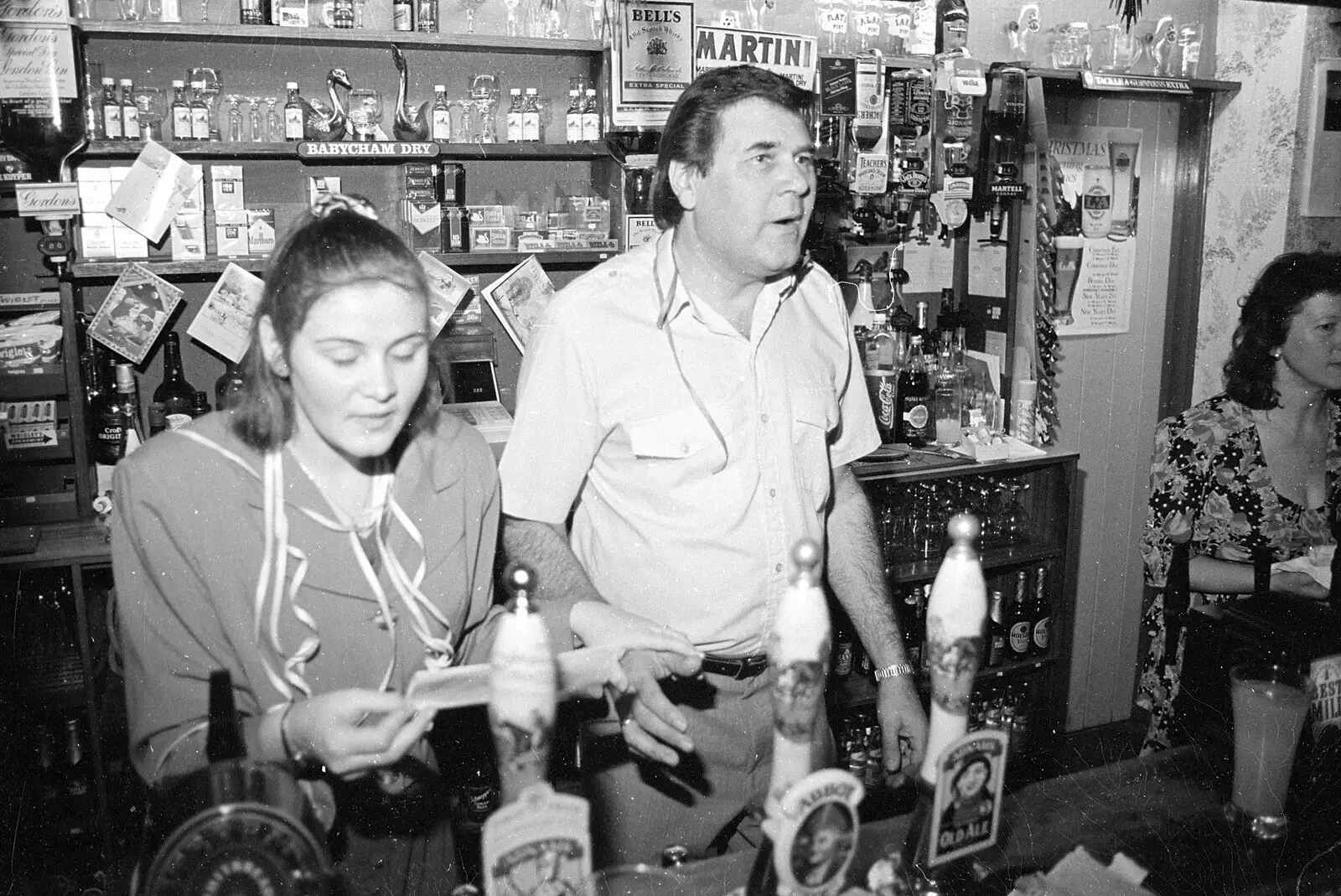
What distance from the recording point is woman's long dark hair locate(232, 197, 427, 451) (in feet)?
3.26

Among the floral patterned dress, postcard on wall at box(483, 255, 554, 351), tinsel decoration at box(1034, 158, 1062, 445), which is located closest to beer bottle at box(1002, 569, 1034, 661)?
tinsel decoration at box(1034, 158, 1062, 445)

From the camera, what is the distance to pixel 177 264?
2.45 m

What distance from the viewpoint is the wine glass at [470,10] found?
278 centimetres

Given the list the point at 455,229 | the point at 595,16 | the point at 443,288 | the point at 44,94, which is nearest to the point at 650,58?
the point at 595,16

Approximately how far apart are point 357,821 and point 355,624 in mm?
221

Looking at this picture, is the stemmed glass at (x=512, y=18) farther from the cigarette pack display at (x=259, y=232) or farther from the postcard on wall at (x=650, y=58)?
the cigarette pack display at (x=259, y=232)

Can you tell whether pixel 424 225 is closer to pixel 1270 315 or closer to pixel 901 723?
pixel 901 723

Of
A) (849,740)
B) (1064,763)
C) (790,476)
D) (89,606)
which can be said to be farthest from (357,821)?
(1064,763)

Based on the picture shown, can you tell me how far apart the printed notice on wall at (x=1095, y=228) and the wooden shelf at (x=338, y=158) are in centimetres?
167

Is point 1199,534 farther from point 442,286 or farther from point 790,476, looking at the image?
point 442,286

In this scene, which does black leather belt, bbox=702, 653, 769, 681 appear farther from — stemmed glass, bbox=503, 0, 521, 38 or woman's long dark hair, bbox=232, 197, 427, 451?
stemmed glass, bbox=503, 0, 521, 38

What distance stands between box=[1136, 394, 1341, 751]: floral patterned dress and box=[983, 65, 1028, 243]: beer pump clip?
3.59 feet

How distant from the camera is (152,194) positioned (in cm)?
252

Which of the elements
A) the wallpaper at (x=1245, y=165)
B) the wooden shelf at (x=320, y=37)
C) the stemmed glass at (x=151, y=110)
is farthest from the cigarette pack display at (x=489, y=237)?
the wallpaper at (x=1245, y=165)
